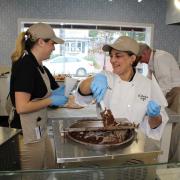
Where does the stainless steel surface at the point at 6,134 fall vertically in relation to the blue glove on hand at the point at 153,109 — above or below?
below

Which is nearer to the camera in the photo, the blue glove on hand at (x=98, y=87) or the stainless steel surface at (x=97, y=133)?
the stainless steel surface at (x=97, y=133)

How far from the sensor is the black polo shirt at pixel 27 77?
1.37 meters

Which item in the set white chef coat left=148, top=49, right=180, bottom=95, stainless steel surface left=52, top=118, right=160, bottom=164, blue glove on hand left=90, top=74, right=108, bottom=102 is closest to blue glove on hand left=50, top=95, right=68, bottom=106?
blue glove on hand left=90, top=74, right=108, bottom=102

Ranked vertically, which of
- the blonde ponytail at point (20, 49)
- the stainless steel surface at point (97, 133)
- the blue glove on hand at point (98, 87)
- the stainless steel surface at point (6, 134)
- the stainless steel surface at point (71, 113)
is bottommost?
the stainless steel surface at point (71, 113)

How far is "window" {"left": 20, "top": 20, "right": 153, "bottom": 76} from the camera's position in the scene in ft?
14.5

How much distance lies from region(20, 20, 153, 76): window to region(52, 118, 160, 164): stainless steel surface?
11.4ft

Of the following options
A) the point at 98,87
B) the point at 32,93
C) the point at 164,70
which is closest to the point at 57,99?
the point at 32,93

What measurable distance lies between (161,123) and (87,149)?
21.9 inches

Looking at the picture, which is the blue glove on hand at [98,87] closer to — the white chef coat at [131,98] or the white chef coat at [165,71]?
the white chef coat at [131,98]

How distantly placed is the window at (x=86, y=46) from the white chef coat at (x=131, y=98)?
2.97m

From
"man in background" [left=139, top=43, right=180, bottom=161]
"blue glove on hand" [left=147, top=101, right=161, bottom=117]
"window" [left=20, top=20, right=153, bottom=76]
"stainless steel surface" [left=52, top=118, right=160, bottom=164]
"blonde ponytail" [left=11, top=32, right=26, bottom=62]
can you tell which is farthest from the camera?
"window" [left=20, top=20, right=153, bottom=76]

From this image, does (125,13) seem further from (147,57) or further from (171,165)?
(171,165)

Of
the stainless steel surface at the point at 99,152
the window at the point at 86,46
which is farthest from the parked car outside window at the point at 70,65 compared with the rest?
the stainless steel surface at the point at 99,152

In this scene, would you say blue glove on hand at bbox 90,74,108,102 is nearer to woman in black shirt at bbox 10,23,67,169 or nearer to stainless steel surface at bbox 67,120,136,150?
stainless steel surface at bbox 67,120,136,150
